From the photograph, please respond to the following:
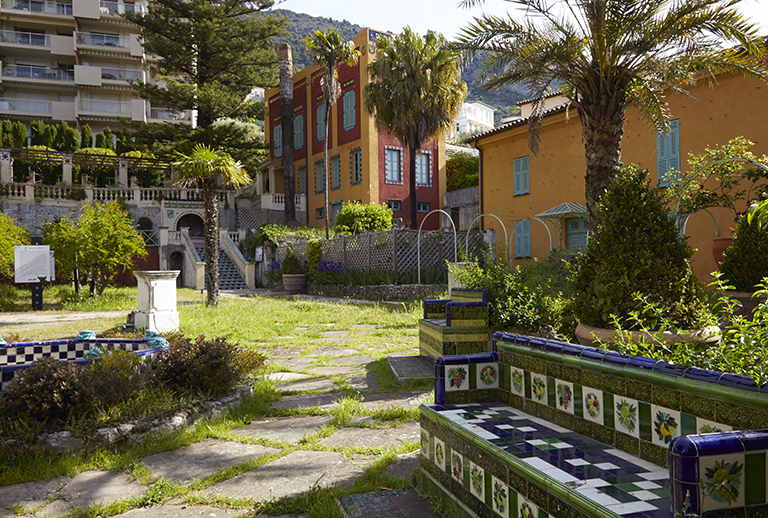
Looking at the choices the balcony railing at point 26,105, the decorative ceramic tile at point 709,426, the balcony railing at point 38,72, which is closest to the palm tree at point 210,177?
the decorative ceramic tile at point 709,426

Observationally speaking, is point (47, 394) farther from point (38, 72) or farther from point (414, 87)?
point (38, 72)

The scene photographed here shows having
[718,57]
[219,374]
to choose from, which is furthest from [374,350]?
[718,57]

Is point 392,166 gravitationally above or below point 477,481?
above

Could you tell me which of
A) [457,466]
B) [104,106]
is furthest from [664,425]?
[104,106]

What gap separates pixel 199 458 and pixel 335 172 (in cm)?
2526

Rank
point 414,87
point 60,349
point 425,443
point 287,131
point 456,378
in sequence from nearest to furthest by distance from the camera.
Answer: point 425,443
point 456,378
point 60,349
point 414,87
point 287,131

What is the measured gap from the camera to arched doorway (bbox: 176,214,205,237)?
27.2m

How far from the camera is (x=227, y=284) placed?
21.7 m

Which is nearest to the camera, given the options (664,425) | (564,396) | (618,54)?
(664,425)

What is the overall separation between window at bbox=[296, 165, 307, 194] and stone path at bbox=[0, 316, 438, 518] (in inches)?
1044

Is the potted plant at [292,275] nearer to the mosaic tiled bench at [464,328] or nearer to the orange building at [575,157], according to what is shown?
the orange building at [575,157]

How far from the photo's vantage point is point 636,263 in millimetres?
3889

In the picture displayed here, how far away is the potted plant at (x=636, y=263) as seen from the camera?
151 inches

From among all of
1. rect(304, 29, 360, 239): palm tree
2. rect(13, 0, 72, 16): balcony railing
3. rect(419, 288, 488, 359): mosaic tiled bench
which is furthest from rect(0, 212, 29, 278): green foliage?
rect(13, 0, 72, 16): balcony railing
